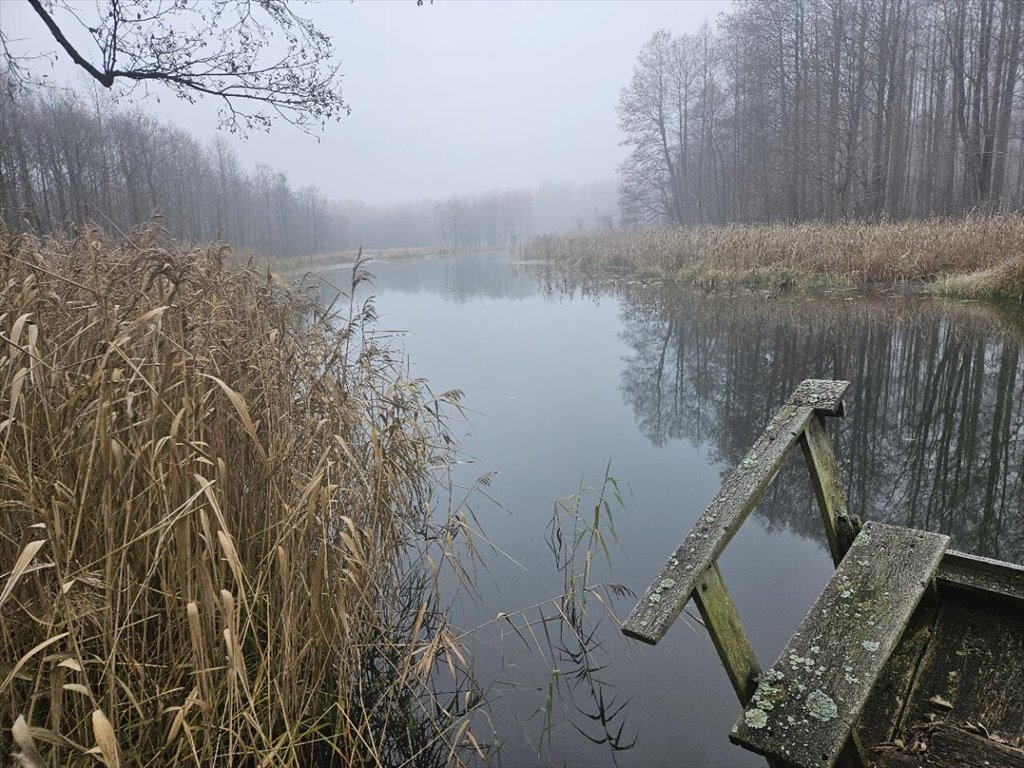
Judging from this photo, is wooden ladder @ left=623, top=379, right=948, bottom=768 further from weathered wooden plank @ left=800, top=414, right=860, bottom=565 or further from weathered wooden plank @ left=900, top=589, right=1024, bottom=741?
weathered wooden plank @ left=900, top=589, right=1024, bottom=741

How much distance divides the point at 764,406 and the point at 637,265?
11497 millimetres

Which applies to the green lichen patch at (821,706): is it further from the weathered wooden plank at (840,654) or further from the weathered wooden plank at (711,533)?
the weathered wooden plank at (711,533)

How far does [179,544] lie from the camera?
1359 mm

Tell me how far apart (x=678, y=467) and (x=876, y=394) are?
7.88 ft

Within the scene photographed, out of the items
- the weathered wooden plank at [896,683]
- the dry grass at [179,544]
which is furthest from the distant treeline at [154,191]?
the weathered wooden plank at [896,683]

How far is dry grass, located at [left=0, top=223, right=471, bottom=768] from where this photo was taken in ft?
4.34

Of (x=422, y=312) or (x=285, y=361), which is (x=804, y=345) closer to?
(x=285, y=361)

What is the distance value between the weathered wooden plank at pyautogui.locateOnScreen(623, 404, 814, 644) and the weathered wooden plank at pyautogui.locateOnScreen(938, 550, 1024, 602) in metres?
0.61

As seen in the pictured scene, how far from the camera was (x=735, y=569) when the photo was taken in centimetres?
310

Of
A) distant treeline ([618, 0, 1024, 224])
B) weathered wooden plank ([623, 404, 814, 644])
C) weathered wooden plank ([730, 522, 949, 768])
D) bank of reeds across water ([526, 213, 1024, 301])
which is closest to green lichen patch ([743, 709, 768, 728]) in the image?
weathered wooden plank ([730, 522, 949, 768])

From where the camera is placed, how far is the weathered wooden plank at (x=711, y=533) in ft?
4.21

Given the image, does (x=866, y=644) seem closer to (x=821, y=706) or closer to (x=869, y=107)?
(x=821, y=706)

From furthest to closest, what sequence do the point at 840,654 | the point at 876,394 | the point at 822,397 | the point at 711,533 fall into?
the point at 876,394
the point at 822,397
the point at 711,533
the point at 840,654

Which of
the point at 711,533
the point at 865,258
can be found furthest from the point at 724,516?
the point at 865,258
